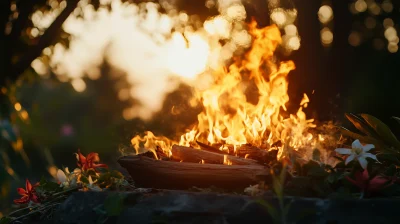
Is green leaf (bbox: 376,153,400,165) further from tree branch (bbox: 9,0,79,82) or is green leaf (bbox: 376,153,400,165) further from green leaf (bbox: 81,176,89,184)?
tree branch (bbox: 9,0,79,82)

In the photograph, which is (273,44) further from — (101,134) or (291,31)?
(101,134)

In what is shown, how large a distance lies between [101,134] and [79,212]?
1354 inches

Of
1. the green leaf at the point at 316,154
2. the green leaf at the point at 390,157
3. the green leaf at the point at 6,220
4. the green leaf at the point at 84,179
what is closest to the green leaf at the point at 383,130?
the green leaf at the point at 390,157

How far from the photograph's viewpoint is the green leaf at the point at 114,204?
378 centimetres

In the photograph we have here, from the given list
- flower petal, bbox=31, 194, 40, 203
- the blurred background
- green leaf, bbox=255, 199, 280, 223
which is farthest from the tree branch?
green leaf, bbox=255, 199, 280, 223

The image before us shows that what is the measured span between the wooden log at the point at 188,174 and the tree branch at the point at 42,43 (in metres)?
4.58

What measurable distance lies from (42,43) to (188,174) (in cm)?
506

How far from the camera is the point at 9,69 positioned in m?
8.63

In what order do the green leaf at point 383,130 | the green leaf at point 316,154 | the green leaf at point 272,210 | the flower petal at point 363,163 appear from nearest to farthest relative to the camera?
the green leaf at point 272,210
the flower petal at point 363,163
the green leaf at point 316,154
the green leaf at point 383,130

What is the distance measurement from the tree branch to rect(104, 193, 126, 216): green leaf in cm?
544

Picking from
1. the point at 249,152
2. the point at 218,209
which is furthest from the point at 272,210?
the point at 249,152

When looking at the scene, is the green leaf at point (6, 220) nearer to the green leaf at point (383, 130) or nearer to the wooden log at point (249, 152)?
the wooden log at point (249, 152)

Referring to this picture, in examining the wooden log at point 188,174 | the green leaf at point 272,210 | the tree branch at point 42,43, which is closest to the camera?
the green leaf at point 272,210

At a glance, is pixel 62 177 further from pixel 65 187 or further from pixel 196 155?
pixel 196 155
